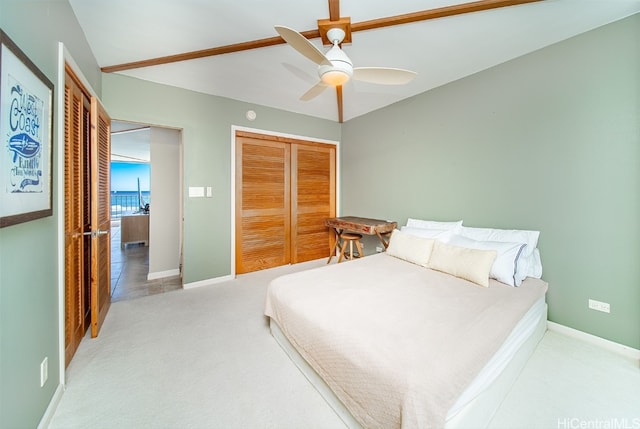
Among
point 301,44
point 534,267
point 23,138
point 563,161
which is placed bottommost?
point 534,267

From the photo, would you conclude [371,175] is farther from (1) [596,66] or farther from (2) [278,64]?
(1) [596,66]

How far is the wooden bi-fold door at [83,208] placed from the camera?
1.84 m

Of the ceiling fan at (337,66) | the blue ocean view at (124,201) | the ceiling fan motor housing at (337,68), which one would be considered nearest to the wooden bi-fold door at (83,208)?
the ceiling fan at (337,66)

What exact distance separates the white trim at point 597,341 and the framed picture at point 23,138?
3882 millimetres

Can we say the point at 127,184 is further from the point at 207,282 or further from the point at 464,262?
the point at 464,262

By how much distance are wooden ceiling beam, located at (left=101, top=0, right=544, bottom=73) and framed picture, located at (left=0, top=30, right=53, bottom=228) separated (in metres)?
1.49

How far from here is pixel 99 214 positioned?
2.33m

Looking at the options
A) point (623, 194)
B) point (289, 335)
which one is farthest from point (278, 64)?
point (623, 194)

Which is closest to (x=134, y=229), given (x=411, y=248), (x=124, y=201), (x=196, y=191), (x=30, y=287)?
(x=196, y=191)

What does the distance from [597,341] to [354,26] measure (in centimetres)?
341

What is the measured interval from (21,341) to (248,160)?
122 inches

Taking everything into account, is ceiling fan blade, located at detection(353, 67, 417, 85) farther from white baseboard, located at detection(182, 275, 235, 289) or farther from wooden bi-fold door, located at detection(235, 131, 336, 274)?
white baseboard, located at detection(182, 275, 235, 289)

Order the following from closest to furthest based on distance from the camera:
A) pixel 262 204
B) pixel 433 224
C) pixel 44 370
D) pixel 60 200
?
pixel 44 370
pixel 60 200
pixel 433 224
pixel 262 204

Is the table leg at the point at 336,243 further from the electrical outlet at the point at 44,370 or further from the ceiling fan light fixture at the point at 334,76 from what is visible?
the electrical outlet at the point at 44,370
